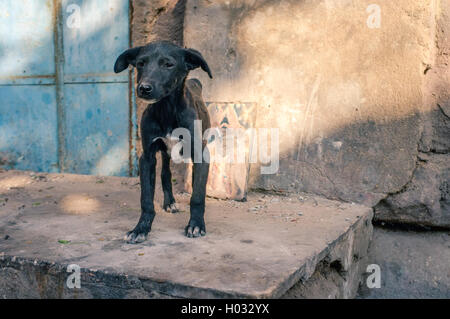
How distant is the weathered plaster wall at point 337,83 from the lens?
319 cm

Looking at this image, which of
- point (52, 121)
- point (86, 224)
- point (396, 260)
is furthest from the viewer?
point (52, 121)

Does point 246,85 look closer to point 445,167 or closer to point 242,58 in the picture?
point 242,58

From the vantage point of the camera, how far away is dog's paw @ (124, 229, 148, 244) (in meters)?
2.38

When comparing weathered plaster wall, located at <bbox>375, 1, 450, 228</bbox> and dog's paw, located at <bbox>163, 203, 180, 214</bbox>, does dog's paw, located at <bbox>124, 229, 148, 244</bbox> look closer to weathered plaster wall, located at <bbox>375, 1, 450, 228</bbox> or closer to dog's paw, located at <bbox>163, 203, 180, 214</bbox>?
dog's paw, located at <bbox>163, 203, 180, 214</bbox>

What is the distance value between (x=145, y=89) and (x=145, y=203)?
75cm

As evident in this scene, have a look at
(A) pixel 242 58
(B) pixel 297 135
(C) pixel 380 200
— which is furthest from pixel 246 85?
(C) pixel 380 200

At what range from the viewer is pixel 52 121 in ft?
15.8

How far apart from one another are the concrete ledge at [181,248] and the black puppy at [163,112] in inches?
5.7

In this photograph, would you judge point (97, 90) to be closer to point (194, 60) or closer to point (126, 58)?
point (126, 58)

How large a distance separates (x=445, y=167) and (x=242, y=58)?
193 centimetres

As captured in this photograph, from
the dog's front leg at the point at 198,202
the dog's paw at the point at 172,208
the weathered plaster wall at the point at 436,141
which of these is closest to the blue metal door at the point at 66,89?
the dog's paw at the point at 172,208

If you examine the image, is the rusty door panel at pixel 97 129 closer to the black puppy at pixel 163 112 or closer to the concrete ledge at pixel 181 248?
→ the concrete ledge at pixel 181 248

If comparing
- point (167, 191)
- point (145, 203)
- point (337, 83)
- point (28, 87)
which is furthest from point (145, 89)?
point (28, 87)
